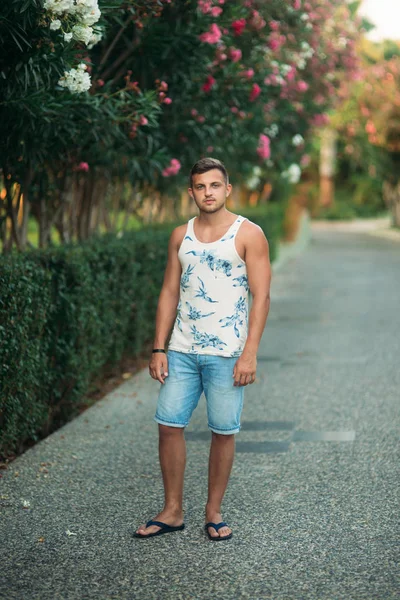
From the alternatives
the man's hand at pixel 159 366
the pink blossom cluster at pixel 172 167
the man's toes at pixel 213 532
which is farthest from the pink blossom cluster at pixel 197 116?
the man's toes at pixel 213 532

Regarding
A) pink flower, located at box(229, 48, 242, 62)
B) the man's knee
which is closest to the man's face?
the man's knee

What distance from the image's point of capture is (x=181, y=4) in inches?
331

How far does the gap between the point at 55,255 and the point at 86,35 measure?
1798 millimetres

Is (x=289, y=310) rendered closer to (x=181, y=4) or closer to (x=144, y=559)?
(x=181, y=4)

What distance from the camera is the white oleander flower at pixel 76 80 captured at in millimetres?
6285

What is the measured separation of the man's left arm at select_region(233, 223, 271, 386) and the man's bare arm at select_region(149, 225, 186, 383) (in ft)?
1.17

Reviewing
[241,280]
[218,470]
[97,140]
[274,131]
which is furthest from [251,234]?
[274,131]

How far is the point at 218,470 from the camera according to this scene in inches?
192

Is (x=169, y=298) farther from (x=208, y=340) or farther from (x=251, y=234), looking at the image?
(x=251, y=234)

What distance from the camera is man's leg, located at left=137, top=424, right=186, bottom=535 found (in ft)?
16.0

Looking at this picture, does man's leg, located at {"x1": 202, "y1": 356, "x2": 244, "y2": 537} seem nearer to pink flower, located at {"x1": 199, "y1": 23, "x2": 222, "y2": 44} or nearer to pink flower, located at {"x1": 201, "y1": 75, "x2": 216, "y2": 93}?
pink flower, located at {"x1": 199, "y1": 23, "x2": 222, "y2": 44}

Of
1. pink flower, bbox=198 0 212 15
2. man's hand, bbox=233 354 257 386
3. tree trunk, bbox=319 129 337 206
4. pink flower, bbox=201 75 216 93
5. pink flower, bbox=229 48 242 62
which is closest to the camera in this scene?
man's hand, bbox=233 354 257 386

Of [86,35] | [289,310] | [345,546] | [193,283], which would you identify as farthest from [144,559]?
[289,310]

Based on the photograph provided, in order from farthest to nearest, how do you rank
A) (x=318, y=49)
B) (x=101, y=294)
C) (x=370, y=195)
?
(x=370, y=195) → (x=318, y=49) → (x=101, y=294)
